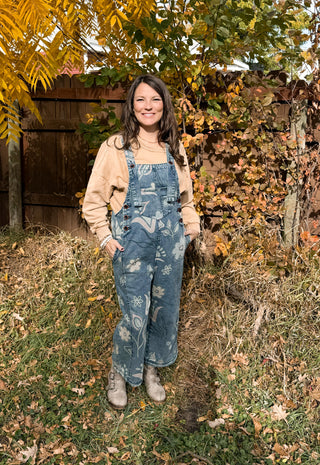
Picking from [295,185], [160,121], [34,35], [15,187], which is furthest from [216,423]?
[15,187]

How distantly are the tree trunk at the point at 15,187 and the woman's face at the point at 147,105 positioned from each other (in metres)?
2.70

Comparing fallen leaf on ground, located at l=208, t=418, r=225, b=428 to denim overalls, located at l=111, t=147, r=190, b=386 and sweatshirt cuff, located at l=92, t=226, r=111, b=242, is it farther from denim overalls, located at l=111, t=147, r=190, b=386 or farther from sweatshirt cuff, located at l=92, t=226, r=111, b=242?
sweatshirt cuff, located at l=92, t=226, r=111, b=242

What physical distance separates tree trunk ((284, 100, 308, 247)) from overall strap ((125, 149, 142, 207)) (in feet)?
6.38

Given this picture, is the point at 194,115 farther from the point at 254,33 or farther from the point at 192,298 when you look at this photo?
the point at 192,298

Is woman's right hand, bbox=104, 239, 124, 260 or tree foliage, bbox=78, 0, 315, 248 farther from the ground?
tree foliage, bbox=78, 0, 315, 248

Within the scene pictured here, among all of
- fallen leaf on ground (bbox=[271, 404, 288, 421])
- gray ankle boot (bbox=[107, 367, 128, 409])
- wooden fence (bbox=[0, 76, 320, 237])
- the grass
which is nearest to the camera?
the grass

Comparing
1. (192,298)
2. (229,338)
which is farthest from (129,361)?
(192,298)

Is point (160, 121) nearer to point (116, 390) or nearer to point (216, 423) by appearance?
point (116, 390)

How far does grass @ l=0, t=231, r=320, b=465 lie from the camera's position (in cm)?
252

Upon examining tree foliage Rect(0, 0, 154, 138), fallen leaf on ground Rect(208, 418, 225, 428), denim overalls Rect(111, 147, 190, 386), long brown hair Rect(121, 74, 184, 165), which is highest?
tree foliage Rect(0, 0, 154, 138)

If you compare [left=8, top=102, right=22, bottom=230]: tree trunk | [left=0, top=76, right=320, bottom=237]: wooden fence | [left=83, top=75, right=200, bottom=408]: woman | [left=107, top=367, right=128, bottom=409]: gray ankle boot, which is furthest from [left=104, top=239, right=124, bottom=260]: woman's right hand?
[left=8, top=102, right=22, bottom=230]: tree trunk

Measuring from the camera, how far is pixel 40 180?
484 cm

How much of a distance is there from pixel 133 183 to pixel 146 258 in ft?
1.45

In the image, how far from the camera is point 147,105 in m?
2.40
